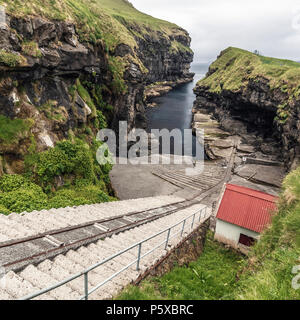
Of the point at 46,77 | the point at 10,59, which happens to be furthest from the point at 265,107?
the point at 10,59

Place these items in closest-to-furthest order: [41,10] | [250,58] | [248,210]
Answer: [248,210], [41,10], [250,58]

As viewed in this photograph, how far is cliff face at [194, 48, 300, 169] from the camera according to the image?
39844 millimetres

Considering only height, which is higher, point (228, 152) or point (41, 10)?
point (41, 10)

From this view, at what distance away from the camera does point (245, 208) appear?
16469 mm

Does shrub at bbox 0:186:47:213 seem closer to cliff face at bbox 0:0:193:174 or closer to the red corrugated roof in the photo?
cliff face at bbox 0:0:193:174

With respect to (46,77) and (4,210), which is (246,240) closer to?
(4,210)

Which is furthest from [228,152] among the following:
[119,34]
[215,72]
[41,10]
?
[215,72]

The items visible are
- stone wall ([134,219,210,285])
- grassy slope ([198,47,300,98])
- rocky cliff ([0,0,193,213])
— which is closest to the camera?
stone wall ([134,219,210,285])

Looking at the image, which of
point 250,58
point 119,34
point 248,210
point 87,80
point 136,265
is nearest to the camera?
point 136,265

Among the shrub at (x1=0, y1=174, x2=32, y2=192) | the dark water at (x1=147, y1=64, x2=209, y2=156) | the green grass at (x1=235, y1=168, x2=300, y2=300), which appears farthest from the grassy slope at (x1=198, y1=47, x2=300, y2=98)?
the shrub at (x1=0, y1=174, x2=32, y2=192)

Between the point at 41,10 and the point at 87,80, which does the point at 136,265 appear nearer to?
the point at 41,10

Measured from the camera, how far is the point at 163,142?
5750 centimetres

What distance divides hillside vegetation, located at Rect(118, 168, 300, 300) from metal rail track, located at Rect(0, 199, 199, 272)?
307 centimetres

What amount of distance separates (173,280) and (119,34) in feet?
130
